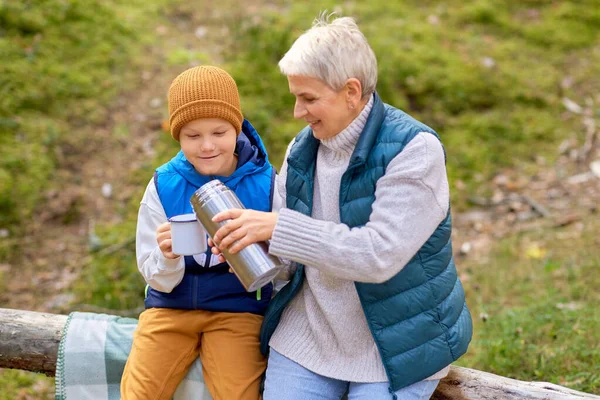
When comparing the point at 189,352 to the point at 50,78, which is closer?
the point at 189,352

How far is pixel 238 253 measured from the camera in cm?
240

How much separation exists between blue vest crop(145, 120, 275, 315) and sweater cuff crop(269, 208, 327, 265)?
1.81ft

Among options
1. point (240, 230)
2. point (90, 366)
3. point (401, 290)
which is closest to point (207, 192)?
point (240, 230)

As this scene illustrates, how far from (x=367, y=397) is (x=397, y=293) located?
40cm

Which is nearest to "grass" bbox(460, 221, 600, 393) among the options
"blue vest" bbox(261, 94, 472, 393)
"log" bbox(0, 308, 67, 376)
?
"blue vest" bbox(261, 94, 472, 393)

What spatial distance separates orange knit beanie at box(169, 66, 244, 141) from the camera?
2.71m

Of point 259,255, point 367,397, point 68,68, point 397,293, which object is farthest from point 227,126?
point 68,68

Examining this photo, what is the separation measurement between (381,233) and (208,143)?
2.68 feet

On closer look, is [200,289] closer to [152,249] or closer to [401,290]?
[152,249]

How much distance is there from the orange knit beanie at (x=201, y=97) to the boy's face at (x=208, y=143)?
0.09 feet

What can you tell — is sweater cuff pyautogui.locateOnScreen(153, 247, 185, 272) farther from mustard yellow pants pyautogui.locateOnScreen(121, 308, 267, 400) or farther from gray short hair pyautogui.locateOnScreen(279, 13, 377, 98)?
gray short hair pyautogui.locateOnScreen(279, 13, 377, 98)

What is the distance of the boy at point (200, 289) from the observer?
A: 279 centimetres

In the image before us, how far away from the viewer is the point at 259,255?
94.7 inches

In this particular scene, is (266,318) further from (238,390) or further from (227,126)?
(227,126)
